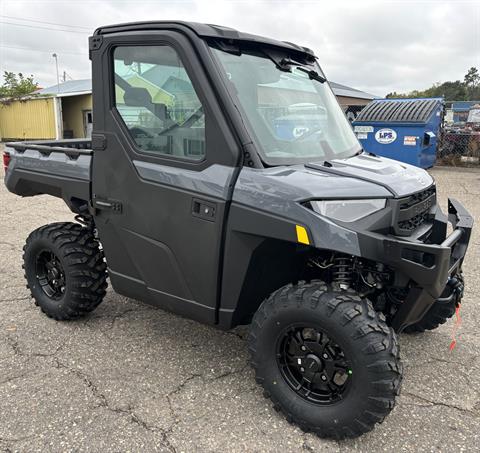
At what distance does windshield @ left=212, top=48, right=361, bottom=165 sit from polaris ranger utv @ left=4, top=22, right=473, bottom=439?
1 centimetres

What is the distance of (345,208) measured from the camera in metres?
2.32

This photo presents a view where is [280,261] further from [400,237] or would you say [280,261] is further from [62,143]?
[62,143]

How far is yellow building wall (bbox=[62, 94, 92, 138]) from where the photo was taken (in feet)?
82.8

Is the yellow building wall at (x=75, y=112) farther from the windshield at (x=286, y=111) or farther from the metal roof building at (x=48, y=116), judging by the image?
the windshield at (x=286, y=111)

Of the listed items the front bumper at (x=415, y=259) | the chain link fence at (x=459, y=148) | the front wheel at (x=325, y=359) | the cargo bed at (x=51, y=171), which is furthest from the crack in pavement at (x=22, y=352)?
the chain link fence at (x=459, y=148)

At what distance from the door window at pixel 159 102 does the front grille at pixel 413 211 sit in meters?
1.14

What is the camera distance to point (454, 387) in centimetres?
296

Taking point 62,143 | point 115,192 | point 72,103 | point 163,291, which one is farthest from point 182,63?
point 72,103

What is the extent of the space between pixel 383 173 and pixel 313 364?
1165mm

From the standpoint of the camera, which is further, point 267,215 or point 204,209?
point 204,209

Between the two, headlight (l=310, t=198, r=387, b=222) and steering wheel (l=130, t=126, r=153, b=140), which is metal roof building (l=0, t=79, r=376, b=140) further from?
headlight (l=310, t=198, r=387, b=222)

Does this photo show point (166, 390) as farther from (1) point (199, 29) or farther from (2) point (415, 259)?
(1) point (199, 29)

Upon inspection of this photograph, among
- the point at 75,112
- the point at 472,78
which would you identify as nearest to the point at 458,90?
the point at 472,78

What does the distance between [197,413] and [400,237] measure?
4.99ft
